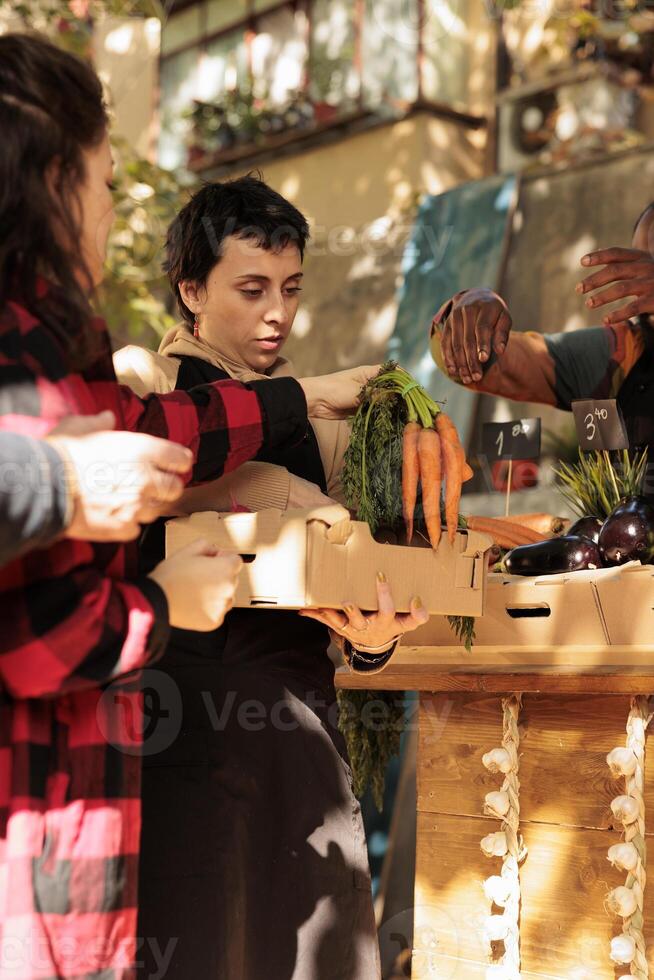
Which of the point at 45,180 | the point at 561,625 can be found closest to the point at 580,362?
the point at 561,625

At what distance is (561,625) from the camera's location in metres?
1.92

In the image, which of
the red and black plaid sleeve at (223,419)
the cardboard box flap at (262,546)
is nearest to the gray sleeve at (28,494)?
the red and black plaid sleeve at (223,419)

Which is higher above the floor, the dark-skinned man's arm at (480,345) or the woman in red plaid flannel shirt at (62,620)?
the dark-skinned man's arm at (480,345)

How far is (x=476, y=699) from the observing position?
205 centimetres

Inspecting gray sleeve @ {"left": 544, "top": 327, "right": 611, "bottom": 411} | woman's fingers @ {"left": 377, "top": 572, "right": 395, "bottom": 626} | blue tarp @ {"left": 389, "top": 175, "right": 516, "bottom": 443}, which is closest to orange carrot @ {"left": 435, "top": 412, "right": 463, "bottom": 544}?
woman's fingers @ {"left": 377, "top": 572, "right": 395, "bottom": 626}

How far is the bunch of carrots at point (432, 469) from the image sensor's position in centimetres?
165

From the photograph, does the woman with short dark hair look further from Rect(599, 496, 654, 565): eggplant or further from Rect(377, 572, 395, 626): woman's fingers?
Rect(599, 496, 654, 565): eggplant

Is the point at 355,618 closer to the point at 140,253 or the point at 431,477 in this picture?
the point at 431,477

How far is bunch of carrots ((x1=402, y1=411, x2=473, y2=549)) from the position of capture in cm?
165

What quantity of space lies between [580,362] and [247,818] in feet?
4.48

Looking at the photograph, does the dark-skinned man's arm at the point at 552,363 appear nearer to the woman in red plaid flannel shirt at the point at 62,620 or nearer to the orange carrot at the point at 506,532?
the orange carrot at the point at 506,532

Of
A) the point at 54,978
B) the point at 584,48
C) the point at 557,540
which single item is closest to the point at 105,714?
the point at 54,978

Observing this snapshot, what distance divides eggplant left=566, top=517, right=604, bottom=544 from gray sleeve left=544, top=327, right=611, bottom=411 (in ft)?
1.50

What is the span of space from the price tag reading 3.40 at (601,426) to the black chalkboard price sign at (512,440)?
139 mm
